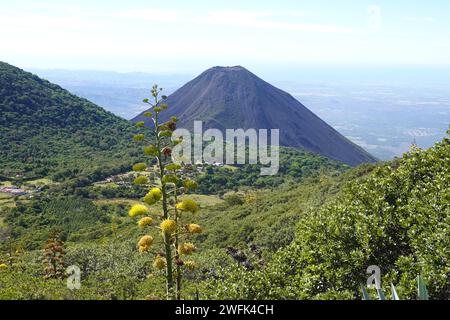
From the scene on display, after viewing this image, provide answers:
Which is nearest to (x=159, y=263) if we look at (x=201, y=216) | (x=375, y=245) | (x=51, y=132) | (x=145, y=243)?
(x=145, y=243)

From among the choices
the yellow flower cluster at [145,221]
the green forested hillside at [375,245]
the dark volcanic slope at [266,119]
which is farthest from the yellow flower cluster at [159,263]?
the dark volcanic slope at [266,119]

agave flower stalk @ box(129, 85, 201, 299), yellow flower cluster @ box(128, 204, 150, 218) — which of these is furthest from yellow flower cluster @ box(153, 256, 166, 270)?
yellow flower cluster @ box(128, 204, 150, 218)

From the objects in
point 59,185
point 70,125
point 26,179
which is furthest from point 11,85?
point 59,185

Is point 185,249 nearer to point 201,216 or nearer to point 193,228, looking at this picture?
point 193,228

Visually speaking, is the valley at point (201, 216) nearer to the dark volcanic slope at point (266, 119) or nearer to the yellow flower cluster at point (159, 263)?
the yellow flower cluster at point (159, 263)
